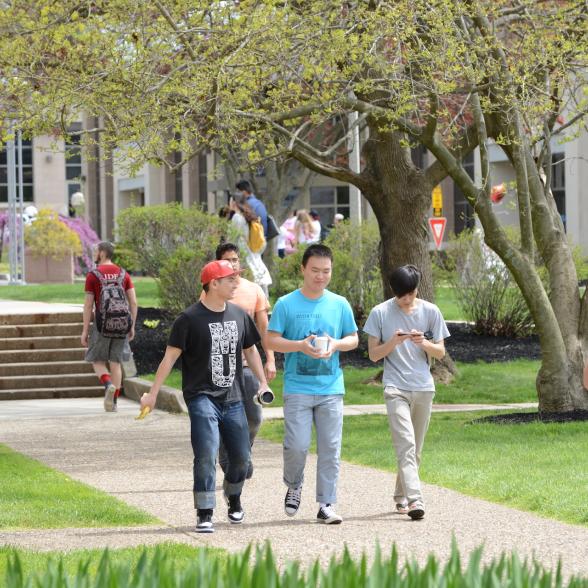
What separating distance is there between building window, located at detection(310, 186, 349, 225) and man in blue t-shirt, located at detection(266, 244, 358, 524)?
52496 mm

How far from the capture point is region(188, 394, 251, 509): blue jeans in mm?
8672

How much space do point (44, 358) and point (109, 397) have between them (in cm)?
377

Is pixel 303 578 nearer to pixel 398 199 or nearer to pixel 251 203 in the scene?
pixel 398 199

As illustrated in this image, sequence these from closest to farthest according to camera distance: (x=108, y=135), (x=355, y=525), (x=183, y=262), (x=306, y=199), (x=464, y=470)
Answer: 1. (x=355, y=525)
2. (x=464, y=470)
3. (x=108, y=135)
4. (x=183, y=262)
5. (x=306, y=199)

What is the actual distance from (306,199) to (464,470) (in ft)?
165

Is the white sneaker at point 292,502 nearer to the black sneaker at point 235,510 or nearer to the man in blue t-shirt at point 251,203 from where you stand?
the black sneaker at point 235,510

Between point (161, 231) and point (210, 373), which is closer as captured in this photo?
point (210, 373)

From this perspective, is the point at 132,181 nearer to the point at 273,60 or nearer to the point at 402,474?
the point at 273,60

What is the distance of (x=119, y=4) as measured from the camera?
45.1 feet

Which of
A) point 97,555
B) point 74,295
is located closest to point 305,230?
point 74,295

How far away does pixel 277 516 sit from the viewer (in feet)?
30.3

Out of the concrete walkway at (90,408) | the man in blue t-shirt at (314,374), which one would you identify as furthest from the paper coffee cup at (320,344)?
the concrete walkway at (90,408)

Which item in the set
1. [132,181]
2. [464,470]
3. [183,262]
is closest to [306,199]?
[132,181]

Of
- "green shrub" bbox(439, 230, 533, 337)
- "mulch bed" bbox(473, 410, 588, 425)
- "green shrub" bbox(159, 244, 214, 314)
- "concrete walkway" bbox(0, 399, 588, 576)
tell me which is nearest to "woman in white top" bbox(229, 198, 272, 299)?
"green shrub" bbox(159, 244, 214, 314)
